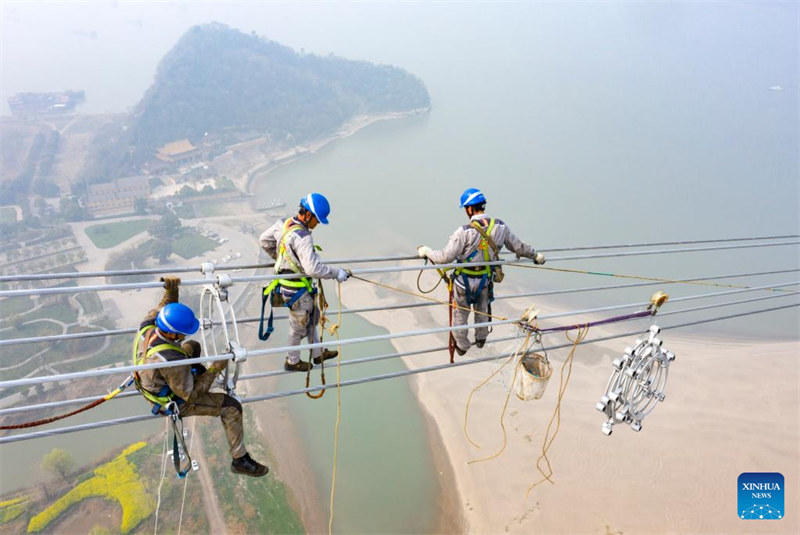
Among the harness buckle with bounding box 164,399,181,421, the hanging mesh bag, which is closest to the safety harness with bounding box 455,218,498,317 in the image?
the hanging mesh bag

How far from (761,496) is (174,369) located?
1961cm

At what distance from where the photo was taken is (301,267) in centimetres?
514

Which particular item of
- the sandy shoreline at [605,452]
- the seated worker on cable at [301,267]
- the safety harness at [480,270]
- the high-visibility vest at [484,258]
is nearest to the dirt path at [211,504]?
the sandy shoreline at [605,452]

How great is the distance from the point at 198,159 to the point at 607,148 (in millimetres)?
45333

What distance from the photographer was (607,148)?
58.1 meters

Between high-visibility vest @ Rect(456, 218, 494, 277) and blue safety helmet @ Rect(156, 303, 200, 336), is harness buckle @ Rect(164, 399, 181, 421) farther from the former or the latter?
high-visibility vest @ Rect(456, 218, 494, 277)

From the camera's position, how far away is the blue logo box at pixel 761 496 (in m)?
16.4

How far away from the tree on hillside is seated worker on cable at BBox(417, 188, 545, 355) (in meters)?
19.4

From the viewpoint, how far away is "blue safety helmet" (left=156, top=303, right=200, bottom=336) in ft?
14.5

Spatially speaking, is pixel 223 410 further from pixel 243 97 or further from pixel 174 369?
pixel 243 97

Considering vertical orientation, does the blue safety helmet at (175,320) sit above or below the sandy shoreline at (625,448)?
above

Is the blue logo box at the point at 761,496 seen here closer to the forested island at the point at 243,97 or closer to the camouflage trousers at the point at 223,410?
the camouflage trousers at the point at 223,410

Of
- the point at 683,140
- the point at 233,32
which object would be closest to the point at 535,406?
the point at 683,140

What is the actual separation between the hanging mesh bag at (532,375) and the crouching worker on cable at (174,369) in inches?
120
